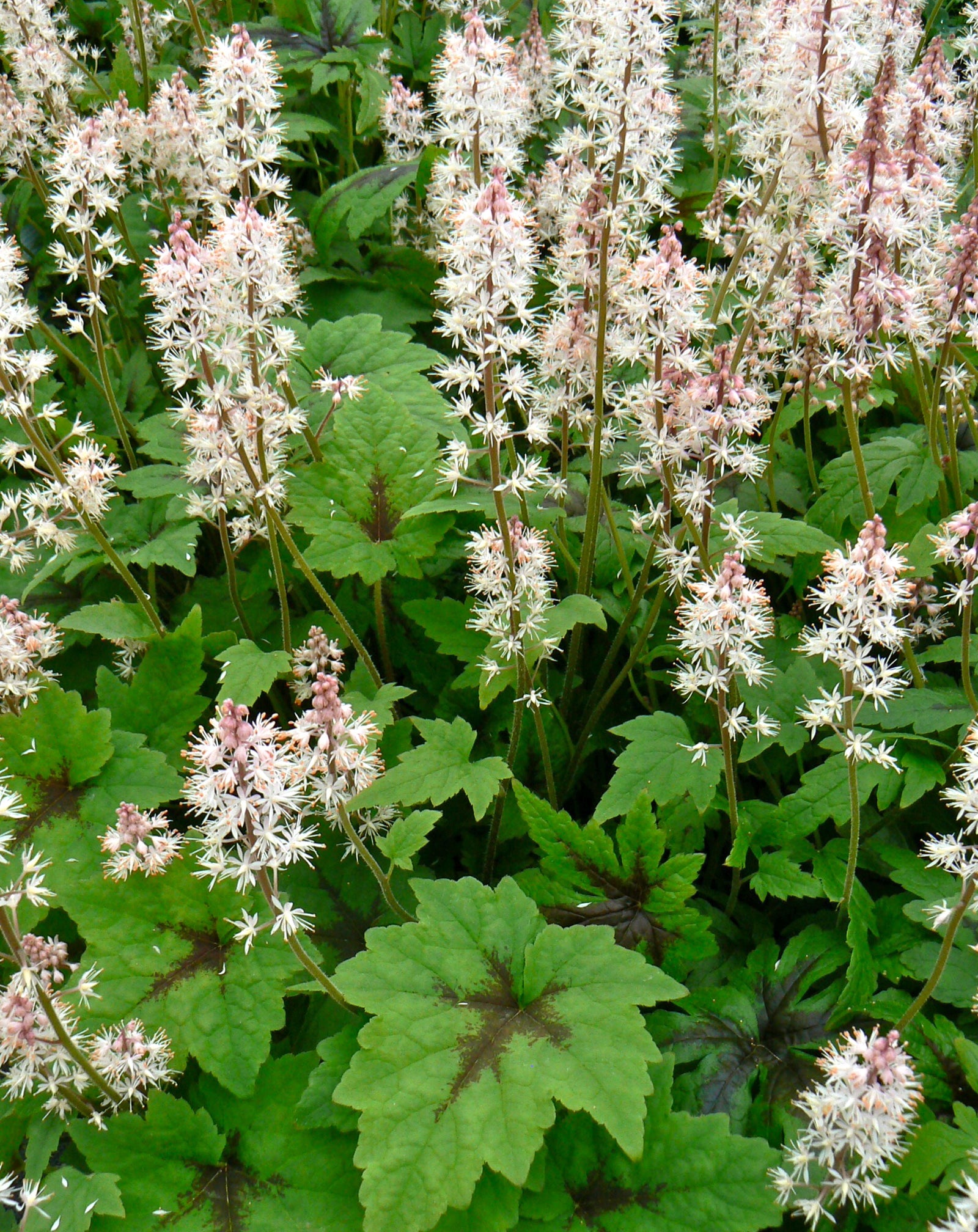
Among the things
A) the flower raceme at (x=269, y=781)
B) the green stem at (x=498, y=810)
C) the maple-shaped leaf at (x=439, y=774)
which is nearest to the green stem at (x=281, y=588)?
the maple-shaped leaf at (x=439, y=774)

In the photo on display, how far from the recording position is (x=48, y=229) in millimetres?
5828

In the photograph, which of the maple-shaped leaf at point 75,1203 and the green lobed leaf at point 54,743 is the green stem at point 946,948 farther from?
the green lobed leaf at point 54,743

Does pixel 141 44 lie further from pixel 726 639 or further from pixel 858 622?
pixel 858 622

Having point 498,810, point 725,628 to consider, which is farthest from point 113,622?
point 725,628

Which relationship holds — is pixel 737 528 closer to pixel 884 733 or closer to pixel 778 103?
pixel 884 733

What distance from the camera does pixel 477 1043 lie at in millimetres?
2514

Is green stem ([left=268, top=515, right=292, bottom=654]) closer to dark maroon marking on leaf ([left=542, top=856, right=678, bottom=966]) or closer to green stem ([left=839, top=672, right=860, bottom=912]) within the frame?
dark maroon marking on leaf ([left=542, top=856, right=678, bottom=966])

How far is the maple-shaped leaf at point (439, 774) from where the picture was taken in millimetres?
2836

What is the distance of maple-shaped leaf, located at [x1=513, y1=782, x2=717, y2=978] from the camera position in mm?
2887

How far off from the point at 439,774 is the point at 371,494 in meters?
1.26

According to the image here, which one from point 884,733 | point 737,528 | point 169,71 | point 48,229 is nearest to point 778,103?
point 737,528

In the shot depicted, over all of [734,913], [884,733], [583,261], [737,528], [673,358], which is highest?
[583,261]

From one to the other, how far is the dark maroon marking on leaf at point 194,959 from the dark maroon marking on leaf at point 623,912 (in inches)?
37.8

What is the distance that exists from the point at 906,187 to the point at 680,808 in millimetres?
1909
